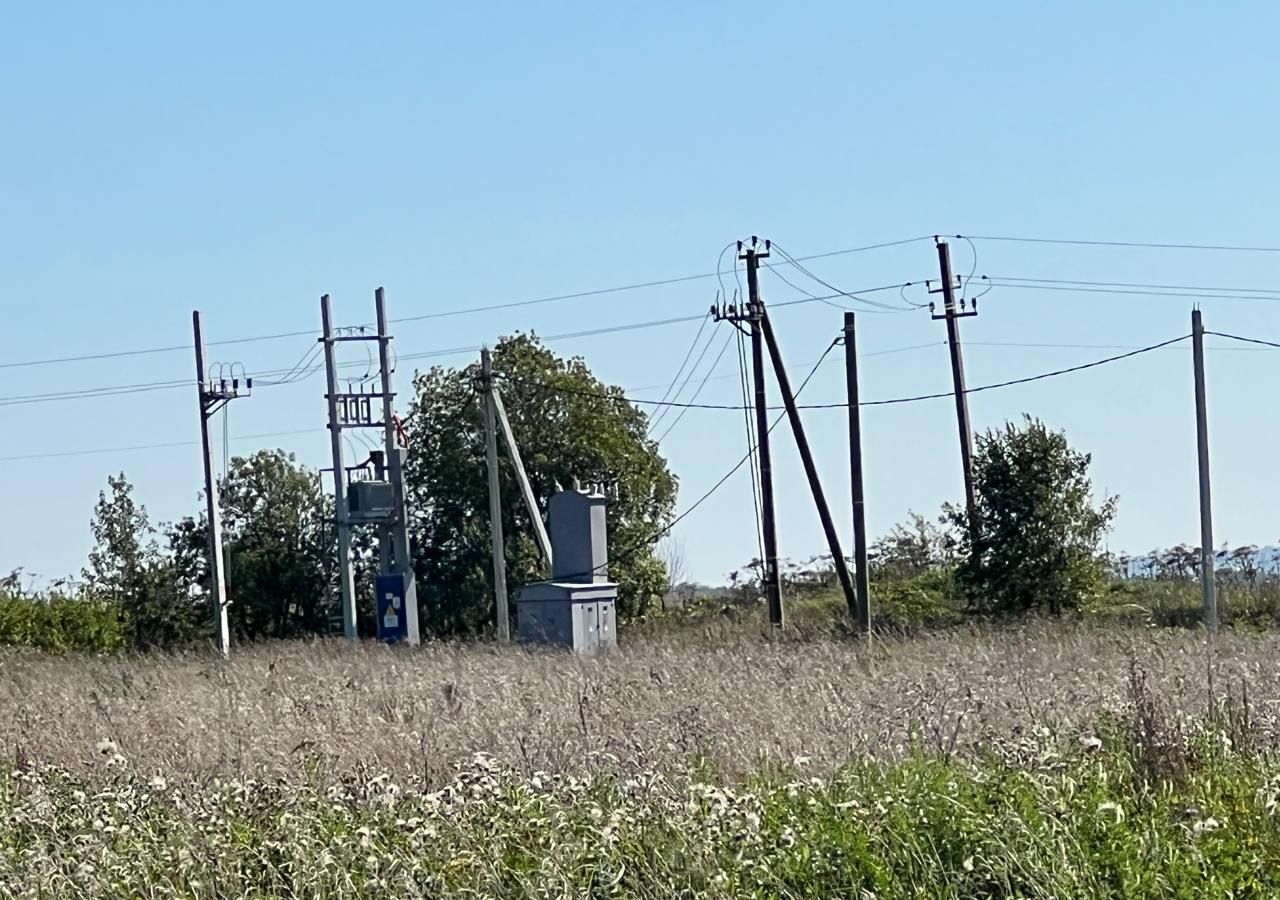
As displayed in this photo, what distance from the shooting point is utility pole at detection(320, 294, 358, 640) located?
1606 inches

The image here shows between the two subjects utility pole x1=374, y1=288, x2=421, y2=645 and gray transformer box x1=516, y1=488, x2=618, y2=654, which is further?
utility pole x1=374, y1=288, x2=421, y2=645

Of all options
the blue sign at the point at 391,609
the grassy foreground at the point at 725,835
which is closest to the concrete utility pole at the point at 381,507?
the blue sign at the point at 391,609

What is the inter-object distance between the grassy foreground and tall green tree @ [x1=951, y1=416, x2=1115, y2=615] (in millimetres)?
25723

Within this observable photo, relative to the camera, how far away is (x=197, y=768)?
10.5 meters

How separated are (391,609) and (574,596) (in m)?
11.6

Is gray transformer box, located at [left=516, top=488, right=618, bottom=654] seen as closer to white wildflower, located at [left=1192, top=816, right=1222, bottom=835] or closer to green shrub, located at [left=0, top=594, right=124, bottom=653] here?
green shrub, located at [left=0, top=594, right=124, bottom=653]

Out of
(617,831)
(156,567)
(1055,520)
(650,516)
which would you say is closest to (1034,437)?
(1055,520)

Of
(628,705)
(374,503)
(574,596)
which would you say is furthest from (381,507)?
(628,705)

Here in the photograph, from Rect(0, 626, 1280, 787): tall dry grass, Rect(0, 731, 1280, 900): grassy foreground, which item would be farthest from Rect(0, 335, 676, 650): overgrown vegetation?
Rect(0, 731, 1280, 900): grassy foreground

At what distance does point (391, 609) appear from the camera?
3984 centimetres

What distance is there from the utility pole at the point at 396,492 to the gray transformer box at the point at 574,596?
7997 mm

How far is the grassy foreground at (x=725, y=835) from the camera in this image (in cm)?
630

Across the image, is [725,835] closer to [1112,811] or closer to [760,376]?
[1112,811]

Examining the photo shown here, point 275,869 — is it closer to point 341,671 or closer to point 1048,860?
point 1048,860
